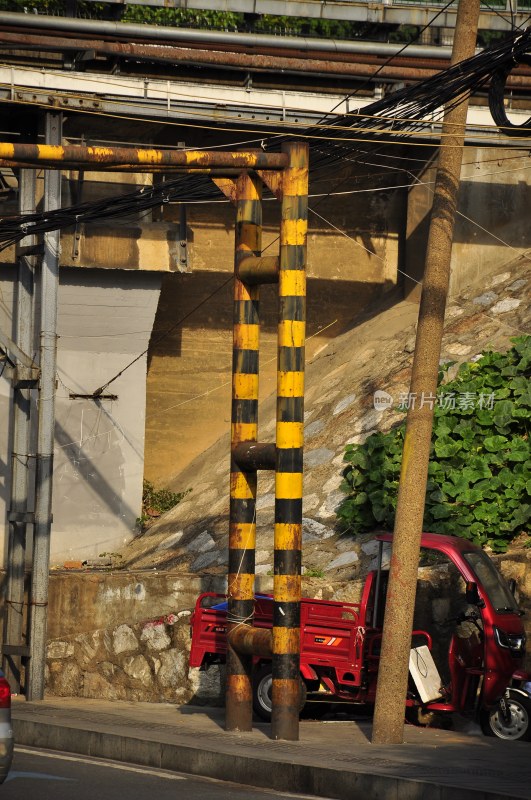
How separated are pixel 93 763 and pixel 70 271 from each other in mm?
10010

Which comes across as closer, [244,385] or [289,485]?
[289,485]

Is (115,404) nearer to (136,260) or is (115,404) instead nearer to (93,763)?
(136,260)

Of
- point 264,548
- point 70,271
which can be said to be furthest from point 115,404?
point 264,548

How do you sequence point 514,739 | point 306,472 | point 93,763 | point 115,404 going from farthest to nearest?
point 115,404 → point 306,472 → point 514,739 → point 93,763

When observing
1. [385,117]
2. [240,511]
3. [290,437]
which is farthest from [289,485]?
[385,117]

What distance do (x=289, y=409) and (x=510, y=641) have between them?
325 cm

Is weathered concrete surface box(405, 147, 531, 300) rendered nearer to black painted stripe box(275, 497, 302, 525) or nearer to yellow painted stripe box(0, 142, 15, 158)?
black painted stripe box(275, 497, 302, 525)

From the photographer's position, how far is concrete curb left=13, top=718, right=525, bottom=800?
9992mm

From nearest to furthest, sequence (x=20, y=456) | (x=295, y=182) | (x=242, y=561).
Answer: (x=295, y=182)
(x=242, y=561)
(x=20, y=456)

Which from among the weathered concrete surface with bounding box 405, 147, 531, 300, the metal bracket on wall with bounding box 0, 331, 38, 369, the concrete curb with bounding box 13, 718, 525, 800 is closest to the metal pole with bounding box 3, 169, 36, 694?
the metal bracket on wall with bounding box 0, 331, 38, 369

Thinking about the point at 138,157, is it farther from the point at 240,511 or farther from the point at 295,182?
the point at 240,511

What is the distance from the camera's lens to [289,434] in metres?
12.9

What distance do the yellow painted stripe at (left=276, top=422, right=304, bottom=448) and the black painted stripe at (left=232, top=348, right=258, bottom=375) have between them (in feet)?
2.68

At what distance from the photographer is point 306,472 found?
19.6m
